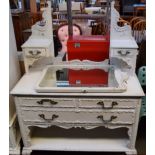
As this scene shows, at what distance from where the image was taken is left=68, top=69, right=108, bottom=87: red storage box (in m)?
1.34

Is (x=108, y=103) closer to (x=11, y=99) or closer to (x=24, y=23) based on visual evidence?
(x=11, y=99)

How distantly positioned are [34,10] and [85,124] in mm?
1015

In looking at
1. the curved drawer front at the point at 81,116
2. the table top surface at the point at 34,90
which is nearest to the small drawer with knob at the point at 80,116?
the curved drawer front at the point at 81,116

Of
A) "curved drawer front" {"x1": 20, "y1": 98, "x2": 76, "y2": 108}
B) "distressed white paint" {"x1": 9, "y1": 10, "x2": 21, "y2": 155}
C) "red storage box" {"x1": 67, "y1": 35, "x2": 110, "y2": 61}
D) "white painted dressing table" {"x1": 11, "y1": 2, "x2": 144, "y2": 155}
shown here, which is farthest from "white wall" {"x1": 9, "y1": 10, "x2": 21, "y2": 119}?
"red storage box" {"x1": 67, "y1": 35, "x2": 110, "y2": 61}

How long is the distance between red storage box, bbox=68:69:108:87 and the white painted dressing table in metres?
0.12

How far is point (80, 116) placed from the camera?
50.7 inches

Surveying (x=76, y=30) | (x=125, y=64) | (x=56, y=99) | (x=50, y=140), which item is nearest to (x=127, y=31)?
(x=125, y=64)

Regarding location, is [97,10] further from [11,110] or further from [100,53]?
[11,110]

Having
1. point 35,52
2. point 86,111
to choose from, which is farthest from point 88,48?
point 86,111

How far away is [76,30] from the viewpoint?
1.56m

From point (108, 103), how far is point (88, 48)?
18.6 inches

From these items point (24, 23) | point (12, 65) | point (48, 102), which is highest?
point (24, 23)

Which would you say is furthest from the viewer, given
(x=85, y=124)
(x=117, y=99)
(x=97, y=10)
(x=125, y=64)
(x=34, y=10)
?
(x=34, y=10)

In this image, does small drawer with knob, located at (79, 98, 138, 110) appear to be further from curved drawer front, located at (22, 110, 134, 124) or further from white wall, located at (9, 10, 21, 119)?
white wall, located at (9, 10, 21, 119)
